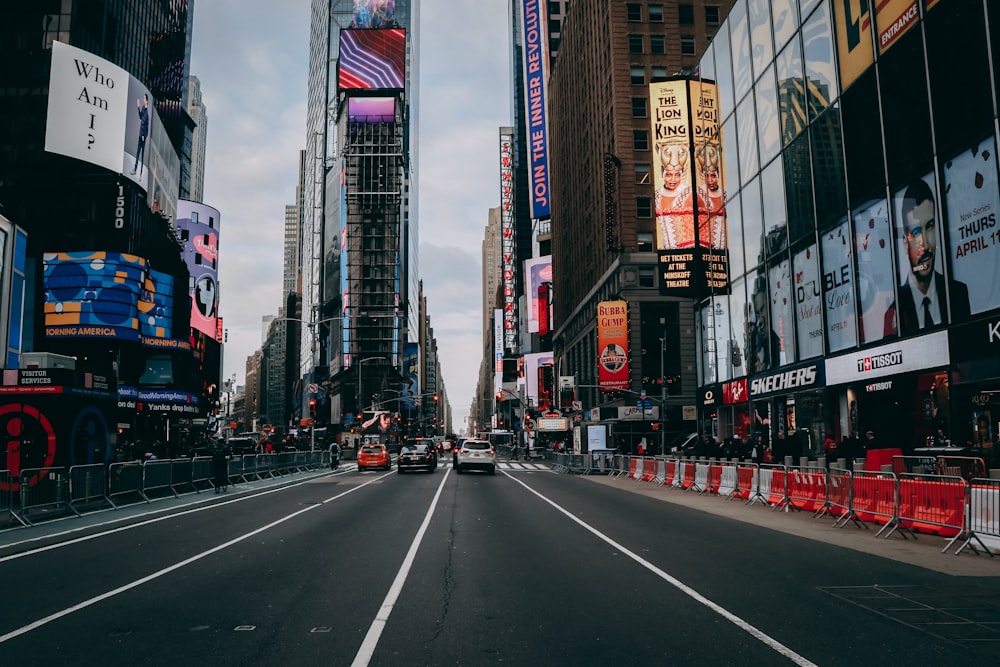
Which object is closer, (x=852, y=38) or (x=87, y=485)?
(x=87, y=485)

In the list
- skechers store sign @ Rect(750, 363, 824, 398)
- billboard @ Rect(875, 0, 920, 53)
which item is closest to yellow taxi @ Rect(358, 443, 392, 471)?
skechers store sign @ Rect(750, 363, 824, 398)

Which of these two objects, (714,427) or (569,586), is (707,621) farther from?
(714,427)

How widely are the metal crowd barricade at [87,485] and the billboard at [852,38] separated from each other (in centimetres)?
2813

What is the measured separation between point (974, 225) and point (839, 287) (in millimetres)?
8270

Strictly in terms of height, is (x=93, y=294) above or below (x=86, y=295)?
above

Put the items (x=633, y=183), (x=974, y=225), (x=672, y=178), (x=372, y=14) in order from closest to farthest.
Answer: (x=974, y=225) < (x=672, y=178) < (x=633, y=183) < (x=372, y=14)

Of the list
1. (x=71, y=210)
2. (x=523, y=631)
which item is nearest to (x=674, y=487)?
(x=523, y=631)

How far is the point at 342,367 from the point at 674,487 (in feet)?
405

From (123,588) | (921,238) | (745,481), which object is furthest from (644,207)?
(123,588)

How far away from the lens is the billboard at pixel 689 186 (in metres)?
43.2

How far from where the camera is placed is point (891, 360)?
2567 centimetres

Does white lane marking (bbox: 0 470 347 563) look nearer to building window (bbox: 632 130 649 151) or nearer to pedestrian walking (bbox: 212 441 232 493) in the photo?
pedestrian walking (bbox: 212 441 232 493)

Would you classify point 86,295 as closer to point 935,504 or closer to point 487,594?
point 487,594

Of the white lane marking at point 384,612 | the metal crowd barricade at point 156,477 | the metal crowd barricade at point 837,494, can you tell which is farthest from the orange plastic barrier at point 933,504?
the metal crowd barricade at point 156,477
